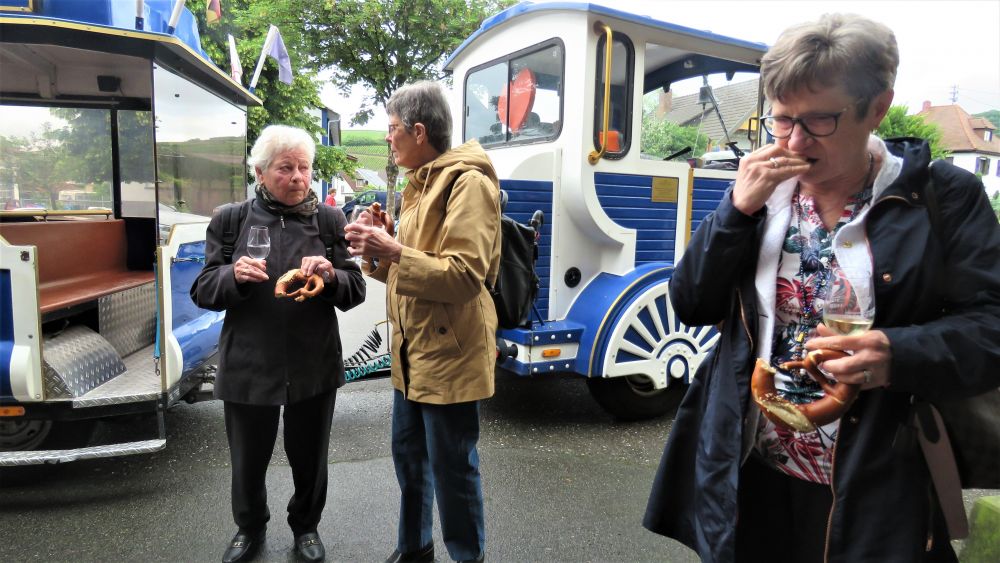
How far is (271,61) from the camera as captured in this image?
543 inches

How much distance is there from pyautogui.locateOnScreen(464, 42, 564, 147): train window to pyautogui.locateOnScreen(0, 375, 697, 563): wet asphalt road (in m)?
2.08

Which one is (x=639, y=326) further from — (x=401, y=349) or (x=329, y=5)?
(x=329, y=5)

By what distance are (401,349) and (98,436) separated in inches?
117

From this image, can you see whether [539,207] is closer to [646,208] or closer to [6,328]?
[646,208]

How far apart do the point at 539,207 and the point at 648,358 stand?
123 cm

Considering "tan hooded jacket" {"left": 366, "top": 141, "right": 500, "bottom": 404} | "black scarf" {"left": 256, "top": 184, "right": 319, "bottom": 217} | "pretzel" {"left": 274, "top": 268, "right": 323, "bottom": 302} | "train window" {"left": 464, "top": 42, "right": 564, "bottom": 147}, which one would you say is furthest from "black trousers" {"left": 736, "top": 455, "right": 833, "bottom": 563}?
"train window" {"left": 464, "top": 42, "right": 564, "bottom": 147}

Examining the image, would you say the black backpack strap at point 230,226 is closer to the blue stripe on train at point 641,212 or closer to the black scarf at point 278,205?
the black scarf at point 278,205

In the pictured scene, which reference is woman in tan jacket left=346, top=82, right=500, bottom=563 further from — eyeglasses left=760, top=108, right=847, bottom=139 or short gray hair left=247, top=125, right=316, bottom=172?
eyeglasses left=760, top=108, right=847, bottom=139

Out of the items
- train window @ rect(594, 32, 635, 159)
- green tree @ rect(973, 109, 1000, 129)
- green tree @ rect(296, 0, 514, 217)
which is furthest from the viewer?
green tree @ rect(973, 109, 1000, 129)

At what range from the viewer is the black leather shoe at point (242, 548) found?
2680 mm

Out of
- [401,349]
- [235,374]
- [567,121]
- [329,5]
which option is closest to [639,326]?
[567,121]

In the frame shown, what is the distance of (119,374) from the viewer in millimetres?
3793

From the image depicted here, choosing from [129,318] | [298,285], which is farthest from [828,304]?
[129,318]

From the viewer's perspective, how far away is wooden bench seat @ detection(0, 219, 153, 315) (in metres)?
4.17
